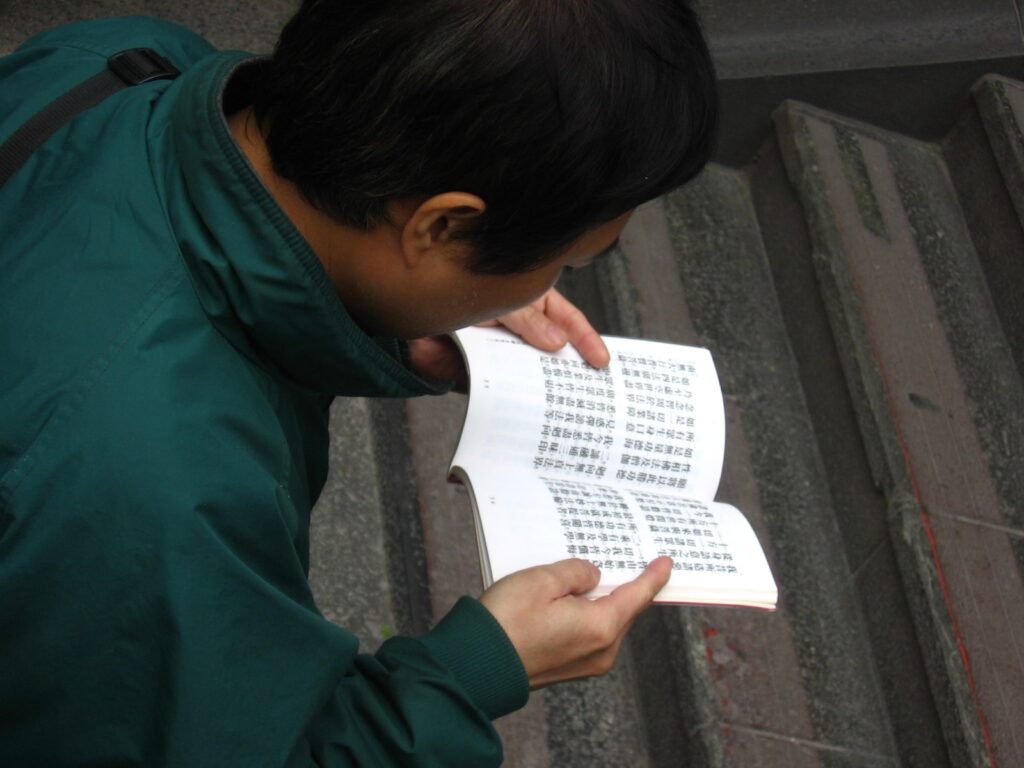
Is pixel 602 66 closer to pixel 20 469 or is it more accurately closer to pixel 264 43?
pixel 20 469

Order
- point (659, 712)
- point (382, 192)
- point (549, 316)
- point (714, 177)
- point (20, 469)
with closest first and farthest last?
1. point (20, 469)
2. point (382, 192)
3. point (549, 316)
4. point (659, 712)
5. point (714, 177)

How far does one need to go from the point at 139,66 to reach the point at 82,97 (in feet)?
0.28

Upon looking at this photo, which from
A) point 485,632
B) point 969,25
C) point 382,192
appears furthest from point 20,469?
point 969,25

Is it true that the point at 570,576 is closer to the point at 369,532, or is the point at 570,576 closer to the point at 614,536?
the point at 614,536

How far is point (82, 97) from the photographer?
3.83ft

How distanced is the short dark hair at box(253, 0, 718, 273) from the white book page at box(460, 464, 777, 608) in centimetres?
40

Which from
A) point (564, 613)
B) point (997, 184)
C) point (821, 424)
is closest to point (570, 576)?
point (564, 613)

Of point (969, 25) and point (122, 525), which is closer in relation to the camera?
point (122, 525)

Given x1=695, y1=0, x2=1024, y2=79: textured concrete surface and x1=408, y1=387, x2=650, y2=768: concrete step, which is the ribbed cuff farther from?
x1=695, y1=0, x2=1024, y2=79: textured concrete surface

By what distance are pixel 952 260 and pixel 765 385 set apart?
528 mm

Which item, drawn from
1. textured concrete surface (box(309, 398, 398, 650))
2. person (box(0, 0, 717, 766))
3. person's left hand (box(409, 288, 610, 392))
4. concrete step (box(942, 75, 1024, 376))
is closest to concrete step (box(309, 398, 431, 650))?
textured concrete surface (box(309, 398, 398, 650))

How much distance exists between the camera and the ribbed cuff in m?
1.20

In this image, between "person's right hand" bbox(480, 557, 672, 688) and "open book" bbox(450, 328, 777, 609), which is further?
"open book" bbox(450, 328, 777, 609)

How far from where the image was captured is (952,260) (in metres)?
2.71
